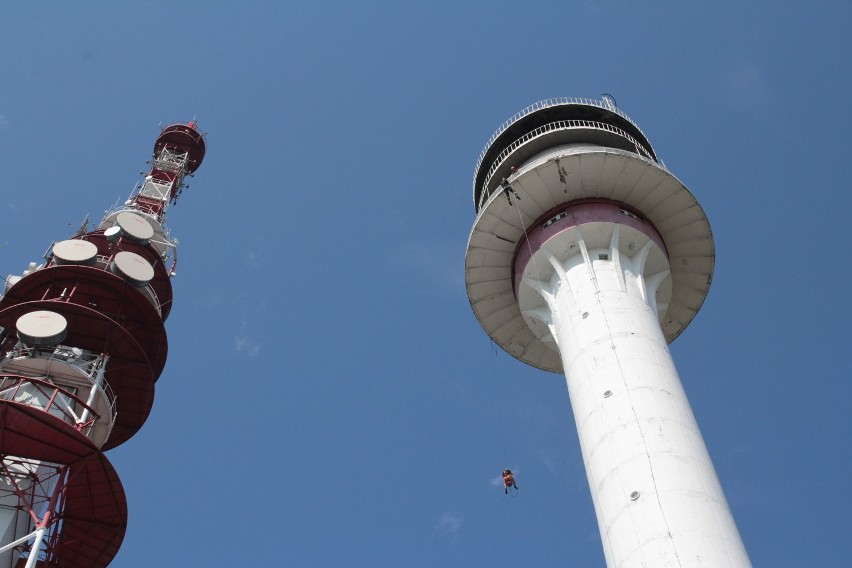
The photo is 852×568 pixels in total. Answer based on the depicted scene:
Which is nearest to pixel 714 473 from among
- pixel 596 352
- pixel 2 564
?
pixel 596 352

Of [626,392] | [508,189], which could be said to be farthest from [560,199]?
[626,392]

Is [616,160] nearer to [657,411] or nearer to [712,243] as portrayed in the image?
[712,243]

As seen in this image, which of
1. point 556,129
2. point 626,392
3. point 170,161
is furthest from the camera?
point 170,161

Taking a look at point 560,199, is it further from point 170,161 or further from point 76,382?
point 170,161

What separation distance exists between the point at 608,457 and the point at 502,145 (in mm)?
18616

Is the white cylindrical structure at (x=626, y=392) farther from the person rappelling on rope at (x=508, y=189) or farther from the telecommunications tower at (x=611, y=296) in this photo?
the person rappelling on rope at (x=508, y=189)

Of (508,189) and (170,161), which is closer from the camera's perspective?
(508,189)

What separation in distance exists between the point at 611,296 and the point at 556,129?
35.0ft

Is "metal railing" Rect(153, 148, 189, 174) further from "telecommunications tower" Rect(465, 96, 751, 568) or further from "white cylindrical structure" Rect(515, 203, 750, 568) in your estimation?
"white cylindrical structure" Rect(515, 203, 750, 568)

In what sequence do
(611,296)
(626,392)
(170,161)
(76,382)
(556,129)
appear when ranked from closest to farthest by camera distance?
(626,392) → (611,296) → (76,382) → (556,129) → (170,161)

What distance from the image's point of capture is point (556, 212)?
30.5 metres

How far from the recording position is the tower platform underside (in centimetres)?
3002

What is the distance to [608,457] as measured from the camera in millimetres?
22062

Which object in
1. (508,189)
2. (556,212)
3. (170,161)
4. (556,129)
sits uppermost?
(170,161)
